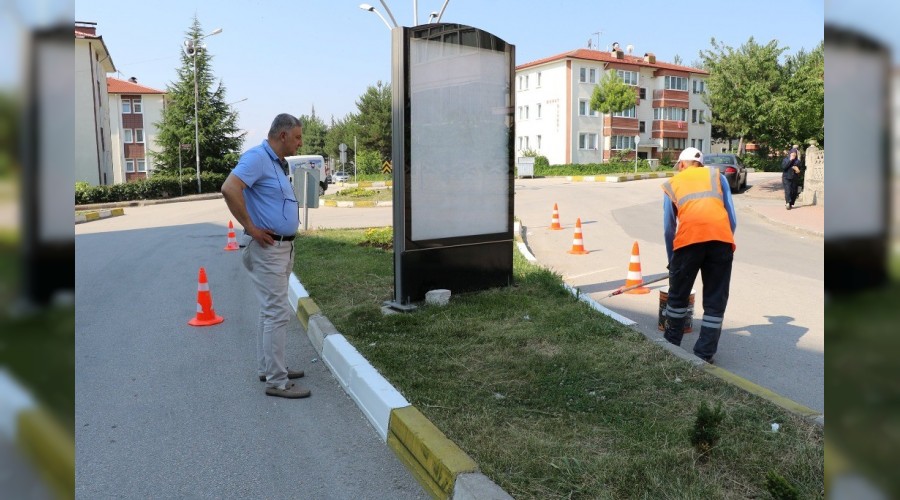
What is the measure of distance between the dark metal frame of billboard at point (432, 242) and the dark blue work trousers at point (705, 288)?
2600 mm

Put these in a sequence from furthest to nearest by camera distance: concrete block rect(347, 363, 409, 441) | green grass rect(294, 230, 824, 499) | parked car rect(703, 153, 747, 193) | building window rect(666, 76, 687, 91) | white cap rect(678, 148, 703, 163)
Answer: building window rect(666, 76, 687, 91) → parked car rect(703, 153, 747, 193) → white cap rect(678, 148, 703, 163) → concrete block rect(347, 363, 409, 441) → green grass rect(294, 230, 824, 499)

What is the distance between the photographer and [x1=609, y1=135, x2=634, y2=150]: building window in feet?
217

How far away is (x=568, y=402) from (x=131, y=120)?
75.9 meters

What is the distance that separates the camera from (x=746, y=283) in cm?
1038

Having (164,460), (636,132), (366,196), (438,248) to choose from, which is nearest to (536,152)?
(636,132)

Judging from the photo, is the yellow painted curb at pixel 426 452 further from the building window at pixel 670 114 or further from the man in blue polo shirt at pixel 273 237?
the building window at pixel 670 114

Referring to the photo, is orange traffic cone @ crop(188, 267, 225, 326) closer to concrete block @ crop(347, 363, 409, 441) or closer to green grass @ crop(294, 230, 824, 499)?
green grass @ crop(294, 230, 824, 499)

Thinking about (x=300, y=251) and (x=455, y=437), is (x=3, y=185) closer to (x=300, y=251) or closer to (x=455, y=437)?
(x=455, y=437)

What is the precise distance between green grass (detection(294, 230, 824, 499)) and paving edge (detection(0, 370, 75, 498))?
3.00 meters

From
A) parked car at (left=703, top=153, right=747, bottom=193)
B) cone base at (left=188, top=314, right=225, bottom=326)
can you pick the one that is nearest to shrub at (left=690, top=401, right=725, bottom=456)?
cone base at (left=188, top=314, right=225, bottom=326)

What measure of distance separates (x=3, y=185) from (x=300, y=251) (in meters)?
13.1

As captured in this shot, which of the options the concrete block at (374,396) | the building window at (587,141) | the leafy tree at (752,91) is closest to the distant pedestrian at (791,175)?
the leafy tree at (752,91)

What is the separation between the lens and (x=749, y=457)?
12.1 feet

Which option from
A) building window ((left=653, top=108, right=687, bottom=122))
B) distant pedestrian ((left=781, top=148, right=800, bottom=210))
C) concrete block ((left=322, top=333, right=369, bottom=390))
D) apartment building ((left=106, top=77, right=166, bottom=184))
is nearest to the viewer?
concrete block ((left=322, top=333, right=369, bottom=390))
